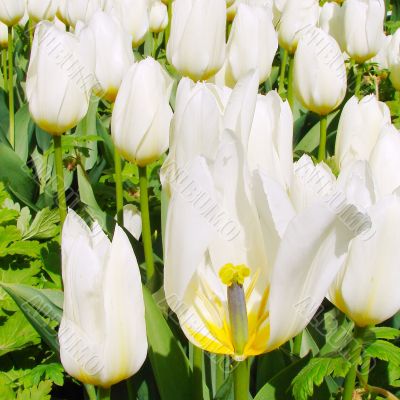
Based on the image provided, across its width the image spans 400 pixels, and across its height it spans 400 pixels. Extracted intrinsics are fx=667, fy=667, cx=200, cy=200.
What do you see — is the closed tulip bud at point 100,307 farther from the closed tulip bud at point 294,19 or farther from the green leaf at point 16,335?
the closed tulip bud at point 294,19

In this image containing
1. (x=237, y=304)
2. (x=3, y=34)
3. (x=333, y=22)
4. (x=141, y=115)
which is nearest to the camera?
(x=237, y=304)

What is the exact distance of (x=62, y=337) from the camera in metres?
1.02

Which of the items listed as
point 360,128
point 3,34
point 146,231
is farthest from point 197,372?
point 3,34

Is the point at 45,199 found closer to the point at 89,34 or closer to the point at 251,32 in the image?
the point at 89,34

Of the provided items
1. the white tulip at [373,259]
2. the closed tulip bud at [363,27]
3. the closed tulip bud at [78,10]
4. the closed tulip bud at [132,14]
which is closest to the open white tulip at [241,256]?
the white tulip at [373,259]

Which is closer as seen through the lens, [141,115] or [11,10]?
[141,115]

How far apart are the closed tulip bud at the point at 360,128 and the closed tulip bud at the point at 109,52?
2.24 ft

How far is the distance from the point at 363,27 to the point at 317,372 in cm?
195

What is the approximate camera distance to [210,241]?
998 mm

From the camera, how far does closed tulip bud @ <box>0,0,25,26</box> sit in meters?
2.82

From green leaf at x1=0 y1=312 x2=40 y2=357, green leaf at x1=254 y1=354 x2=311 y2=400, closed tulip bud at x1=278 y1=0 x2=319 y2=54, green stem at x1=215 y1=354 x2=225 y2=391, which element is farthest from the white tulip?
closed tulip bud at x1=278 y1=0 x2=319 y2=54

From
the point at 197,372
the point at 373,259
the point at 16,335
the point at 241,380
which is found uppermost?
the point at 373,259

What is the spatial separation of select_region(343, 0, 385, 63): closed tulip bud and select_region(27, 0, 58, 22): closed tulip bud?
53.7 inches

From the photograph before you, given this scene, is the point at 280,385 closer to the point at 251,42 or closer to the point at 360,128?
the point at 360,128
